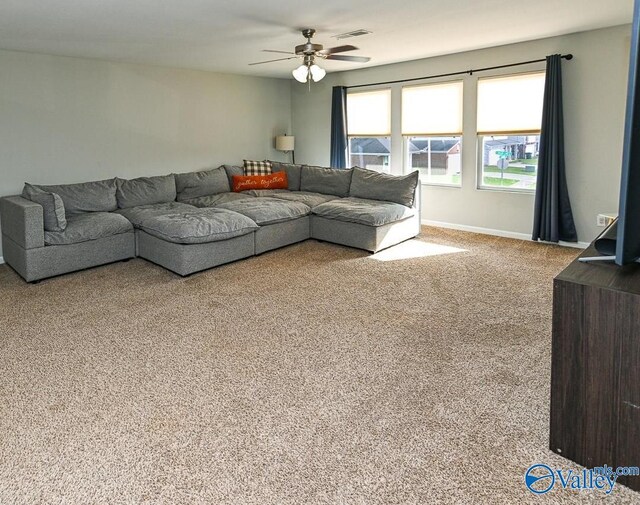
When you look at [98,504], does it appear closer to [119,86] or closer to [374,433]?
[374,433]

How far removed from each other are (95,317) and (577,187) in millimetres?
4964

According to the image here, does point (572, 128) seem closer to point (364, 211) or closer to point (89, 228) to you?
point (364, 211)

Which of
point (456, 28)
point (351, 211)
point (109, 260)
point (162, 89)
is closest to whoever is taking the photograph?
point (456, 28)

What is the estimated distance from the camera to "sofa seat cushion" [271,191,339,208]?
6.07 metres

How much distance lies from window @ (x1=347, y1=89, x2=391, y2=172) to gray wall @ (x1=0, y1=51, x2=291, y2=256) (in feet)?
4.54

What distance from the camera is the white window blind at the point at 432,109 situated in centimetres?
614

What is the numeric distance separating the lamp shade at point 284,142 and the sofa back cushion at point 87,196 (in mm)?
2900

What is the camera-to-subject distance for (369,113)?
715 cm

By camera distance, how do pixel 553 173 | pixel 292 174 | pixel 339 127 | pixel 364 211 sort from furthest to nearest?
pixel 339 127
pixel 292 174
pixel 364 211
pixel 553 173

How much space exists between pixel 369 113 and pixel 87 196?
406 cm

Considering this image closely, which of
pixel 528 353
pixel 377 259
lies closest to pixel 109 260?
pixel 377 259

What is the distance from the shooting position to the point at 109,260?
4.96 meters

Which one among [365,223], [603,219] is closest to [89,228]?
[365,223]

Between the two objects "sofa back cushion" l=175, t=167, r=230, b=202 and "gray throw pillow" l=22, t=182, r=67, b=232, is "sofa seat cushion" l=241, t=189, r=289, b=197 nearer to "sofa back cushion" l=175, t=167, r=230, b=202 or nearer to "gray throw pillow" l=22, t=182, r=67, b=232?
"sofa back cushion" l=175, t=167, r=230, b=202
